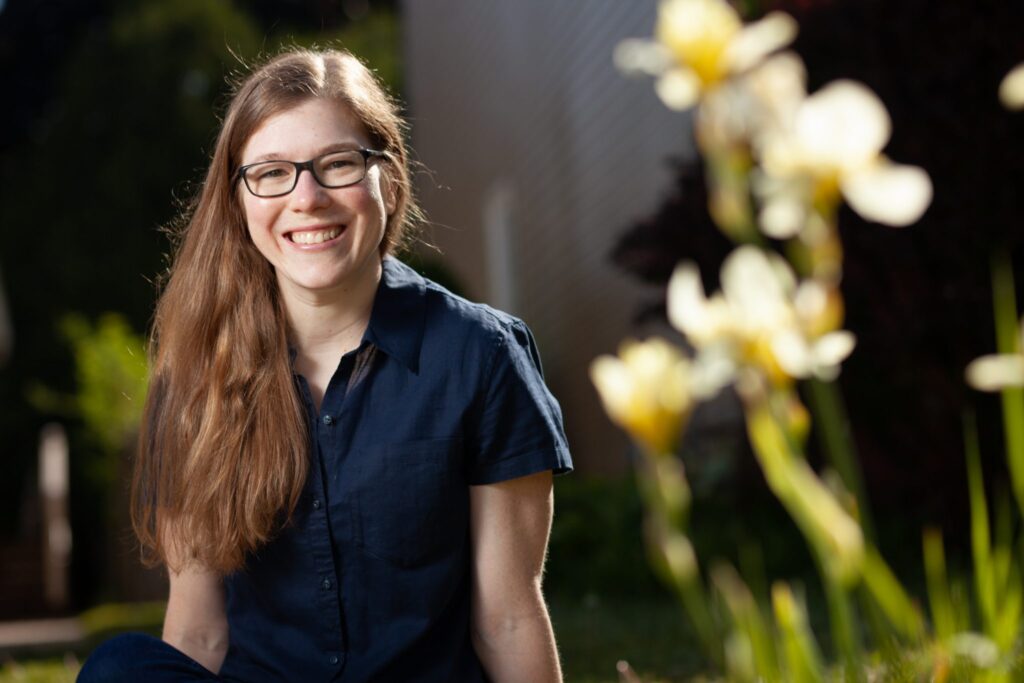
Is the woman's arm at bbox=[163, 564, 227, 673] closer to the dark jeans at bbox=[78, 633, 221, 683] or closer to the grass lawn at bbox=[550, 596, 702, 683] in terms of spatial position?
the dark jeans at bbox=[78, 633, 221, 683]

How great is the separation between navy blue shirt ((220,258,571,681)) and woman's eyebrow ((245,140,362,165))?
0.29m

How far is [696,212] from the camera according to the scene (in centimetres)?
608

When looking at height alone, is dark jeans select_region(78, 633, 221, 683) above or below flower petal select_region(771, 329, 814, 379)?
below

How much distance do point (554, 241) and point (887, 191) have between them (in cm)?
1047

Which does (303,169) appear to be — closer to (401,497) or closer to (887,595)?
(401,497)

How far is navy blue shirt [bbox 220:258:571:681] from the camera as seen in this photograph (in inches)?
95.4

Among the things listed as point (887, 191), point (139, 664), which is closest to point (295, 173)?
point (139, 664)

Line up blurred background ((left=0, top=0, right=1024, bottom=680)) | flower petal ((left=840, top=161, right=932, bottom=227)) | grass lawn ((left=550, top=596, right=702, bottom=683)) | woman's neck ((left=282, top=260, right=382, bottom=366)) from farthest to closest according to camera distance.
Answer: blurred background ((left=0, top=0, right=1024, bottom=680)) → grass lawn ((left=550, top=596, right=702, bottom=683)) → woman's neck ((left=282, top=260, right=382, bottom=366)) → flower petal ((left=840, top=161, right=932, bottom=227))

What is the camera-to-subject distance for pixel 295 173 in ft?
8.01

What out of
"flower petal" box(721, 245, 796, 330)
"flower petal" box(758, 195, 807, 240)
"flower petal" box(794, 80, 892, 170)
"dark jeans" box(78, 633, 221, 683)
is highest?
"flower petal" box(794, 80, 892, 170)

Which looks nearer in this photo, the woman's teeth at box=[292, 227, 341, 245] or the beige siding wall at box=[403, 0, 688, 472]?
the woman's teeth at box=[292, 227, 341, 245]

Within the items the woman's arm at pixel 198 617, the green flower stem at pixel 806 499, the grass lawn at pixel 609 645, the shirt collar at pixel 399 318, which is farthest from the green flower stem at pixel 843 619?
the grass lawn at pixel 609 645

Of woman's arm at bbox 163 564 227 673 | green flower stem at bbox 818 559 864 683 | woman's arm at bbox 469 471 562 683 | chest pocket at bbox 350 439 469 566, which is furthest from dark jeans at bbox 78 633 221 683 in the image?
green flower stem at bbox 818 559 864 683

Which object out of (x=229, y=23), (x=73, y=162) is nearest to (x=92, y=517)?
(x=73, y=162)
